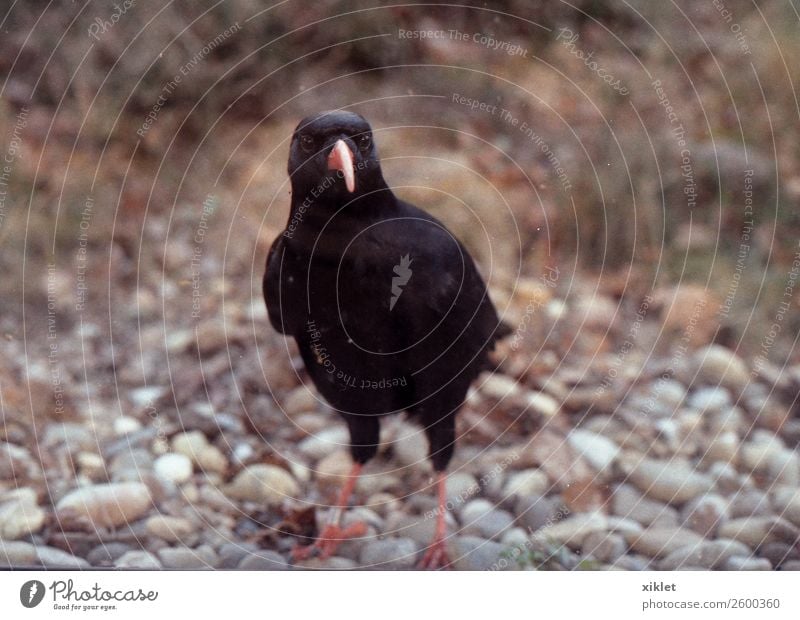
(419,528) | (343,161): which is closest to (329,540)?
(419,528)

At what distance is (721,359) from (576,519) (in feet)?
0.91

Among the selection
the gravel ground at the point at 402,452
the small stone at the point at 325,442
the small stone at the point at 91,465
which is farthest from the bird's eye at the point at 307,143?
the small stone at the point at 91,465

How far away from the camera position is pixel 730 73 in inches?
40.1

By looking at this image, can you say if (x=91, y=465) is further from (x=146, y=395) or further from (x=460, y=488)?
(x=460, y=488)

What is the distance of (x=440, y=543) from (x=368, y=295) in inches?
13.1

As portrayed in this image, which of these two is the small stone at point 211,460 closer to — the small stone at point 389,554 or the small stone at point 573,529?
the small stone at point 389,554

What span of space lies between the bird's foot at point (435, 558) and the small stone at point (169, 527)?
0.29m

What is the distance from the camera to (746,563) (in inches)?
40.8

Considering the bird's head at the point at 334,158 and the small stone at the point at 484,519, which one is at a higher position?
the bird's head at the point at 334,158

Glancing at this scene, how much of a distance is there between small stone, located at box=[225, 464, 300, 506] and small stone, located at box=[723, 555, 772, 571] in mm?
554

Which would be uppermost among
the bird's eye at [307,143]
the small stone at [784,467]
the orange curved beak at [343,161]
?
the bird's eye at [307,143]

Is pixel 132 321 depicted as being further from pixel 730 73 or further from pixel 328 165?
pixel 730 73

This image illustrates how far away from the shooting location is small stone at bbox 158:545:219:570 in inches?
39.7

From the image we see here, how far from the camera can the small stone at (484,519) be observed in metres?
1.04
